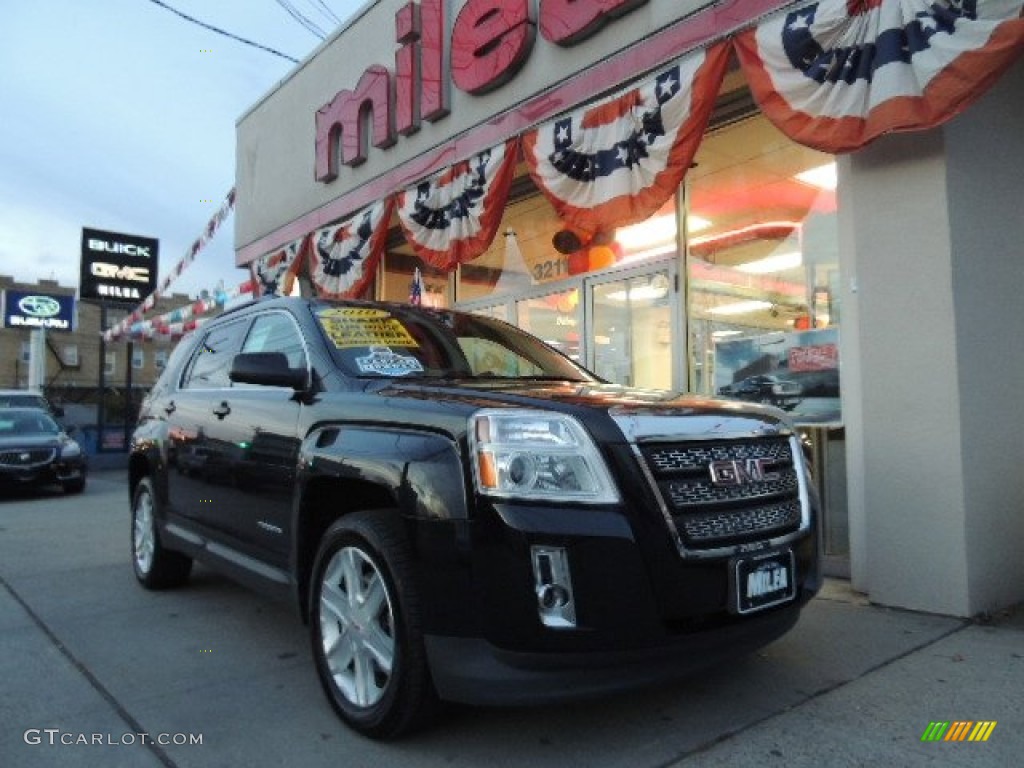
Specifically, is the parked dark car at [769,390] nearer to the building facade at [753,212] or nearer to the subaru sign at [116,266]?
the building facade at [753,212]

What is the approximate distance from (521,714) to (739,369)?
385 centimetres

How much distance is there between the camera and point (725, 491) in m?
2.72

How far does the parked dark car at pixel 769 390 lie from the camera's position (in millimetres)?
5582

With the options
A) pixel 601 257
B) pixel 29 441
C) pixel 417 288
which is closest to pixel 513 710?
pixel 601 257

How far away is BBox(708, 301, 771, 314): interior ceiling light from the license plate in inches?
151

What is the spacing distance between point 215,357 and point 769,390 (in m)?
3.90

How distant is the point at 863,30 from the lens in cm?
438

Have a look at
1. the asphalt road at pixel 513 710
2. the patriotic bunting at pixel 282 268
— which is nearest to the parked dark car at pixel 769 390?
the asphalt road at pixel 513 710

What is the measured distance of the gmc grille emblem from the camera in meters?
2.72

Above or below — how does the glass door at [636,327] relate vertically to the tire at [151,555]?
above

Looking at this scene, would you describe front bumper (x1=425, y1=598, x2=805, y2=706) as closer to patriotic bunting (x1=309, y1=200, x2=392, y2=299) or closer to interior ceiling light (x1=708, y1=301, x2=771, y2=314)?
interior ceiling light (x1=708, y1=301, x2=771, y2=314)

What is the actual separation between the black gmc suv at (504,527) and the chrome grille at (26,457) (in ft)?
31.5

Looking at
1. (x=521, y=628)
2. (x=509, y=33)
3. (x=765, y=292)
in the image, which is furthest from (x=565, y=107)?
(x=521, y=628)

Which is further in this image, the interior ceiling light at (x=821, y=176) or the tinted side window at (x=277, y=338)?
the interior ceiling light at (x=821, y=176)
